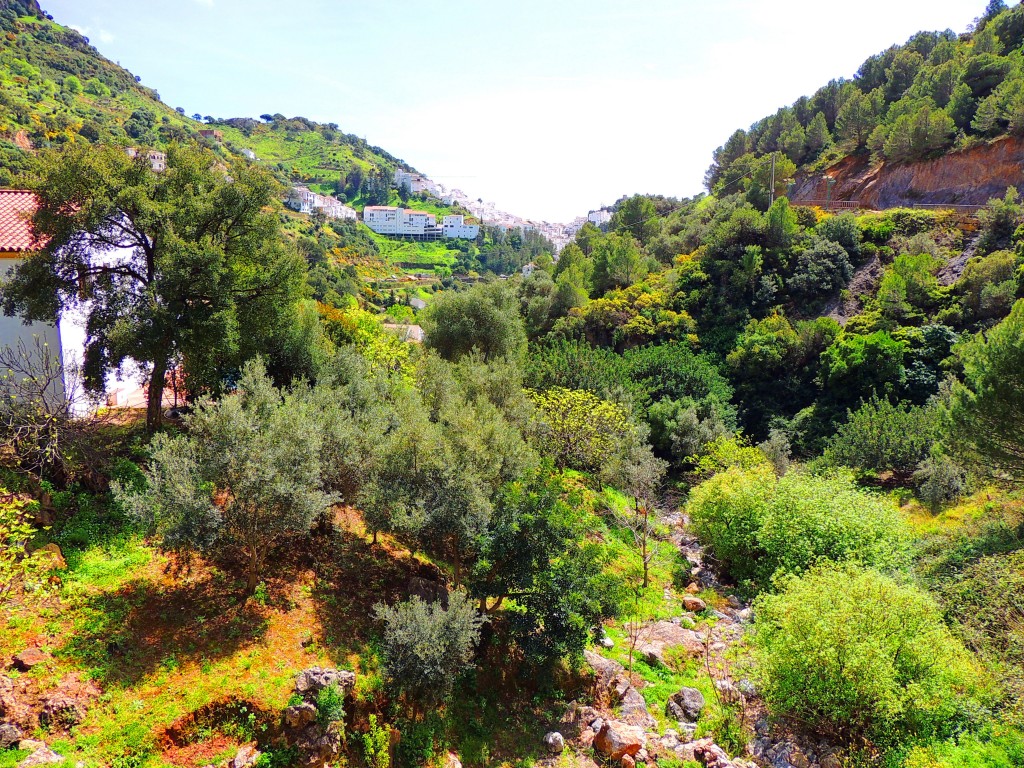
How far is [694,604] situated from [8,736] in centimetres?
1866

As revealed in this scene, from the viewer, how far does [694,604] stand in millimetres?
19578

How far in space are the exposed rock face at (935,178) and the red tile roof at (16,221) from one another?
66.4 meters

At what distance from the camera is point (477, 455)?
46.9 ft

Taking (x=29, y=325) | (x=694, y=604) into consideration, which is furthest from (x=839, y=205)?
(x=29, y=325)

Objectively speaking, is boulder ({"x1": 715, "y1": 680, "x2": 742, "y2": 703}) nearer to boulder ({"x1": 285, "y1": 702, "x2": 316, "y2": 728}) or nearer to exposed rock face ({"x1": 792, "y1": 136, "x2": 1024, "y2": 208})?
boulder ({"x1": 285, "y1": 702, "x2": 316, "y2": 728})

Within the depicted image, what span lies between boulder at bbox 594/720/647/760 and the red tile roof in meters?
20.8

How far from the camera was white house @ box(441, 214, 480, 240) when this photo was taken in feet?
524

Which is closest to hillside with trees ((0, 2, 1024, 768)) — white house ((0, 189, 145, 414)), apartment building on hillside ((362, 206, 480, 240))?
white house ((0, 189, 145, 414))

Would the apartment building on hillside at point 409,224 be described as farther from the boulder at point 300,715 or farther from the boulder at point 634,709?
the boulder at point 300,715

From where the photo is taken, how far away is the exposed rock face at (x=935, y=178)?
4669cm

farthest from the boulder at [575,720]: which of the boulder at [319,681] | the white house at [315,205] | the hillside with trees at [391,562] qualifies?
the white house at [315,205]

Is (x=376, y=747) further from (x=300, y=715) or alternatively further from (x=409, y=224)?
(x=409, y=224)

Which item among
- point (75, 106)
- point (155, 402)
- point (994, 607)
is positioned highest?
point (75, 106)

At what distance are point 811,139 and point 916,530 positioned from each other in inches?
2427
